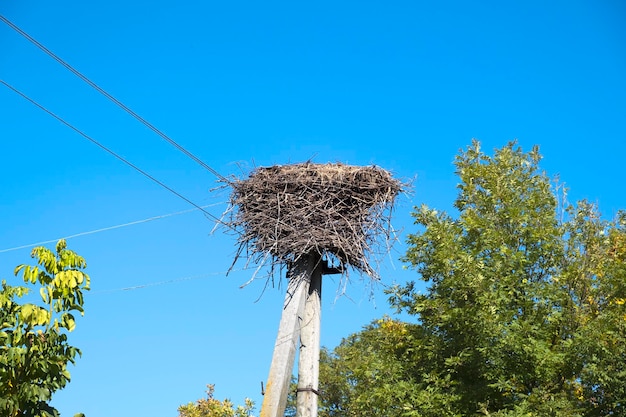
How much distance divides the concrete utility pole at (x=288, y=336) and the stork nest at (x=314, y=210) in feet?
0.47

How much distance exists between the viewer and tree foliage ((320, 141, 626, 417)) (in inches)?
470

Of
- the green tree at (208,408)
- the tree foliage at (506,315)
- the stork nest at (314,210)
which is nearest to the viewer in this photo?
the stork nest at (314,210)

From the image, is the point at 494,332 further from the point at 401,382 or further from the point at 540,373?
the point at 401,382

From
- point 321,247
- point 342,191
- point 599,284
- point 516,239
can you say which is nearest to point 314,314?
point 321,247

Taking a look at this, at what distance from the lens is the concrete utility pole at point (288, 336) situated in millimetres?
6141

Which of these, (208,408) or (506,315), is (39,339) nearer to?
(506,315)

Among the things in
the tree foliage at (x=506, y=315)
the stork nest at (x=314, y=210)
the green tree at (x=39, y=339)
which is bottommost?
the green tree at (x=39, y=339)

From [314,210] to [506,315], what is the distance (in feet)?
19.8

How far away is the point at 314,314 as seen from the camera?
6961mm

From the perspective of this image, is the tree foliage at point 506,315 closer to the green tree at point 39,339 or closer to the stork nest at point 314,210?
the stork nest at point 314,210

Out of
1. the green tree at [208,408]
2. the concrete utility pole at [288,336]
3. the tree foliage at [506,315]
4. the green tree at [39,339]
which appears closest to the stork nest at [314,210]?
the concrete utility pole at [288,336]

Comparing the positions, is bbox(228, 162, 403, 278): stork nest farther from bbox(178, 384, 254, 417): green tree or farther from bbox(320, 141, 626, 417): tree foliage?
bbox(178, 384, 254, 417): green tree

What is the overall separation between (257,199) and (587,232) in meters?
9.61

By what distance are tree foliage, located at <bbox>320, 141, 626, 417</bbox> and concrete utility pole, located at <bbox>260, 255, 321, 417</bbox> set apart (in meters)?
5.51
